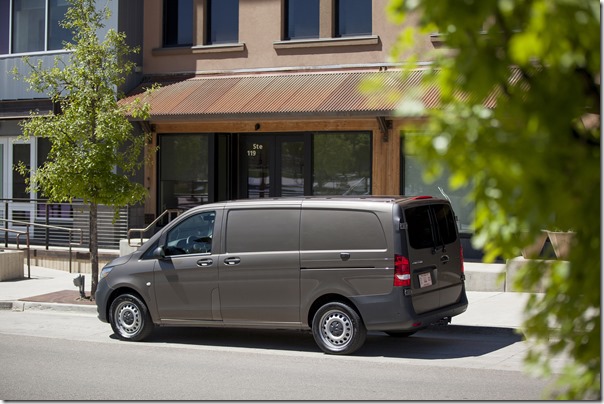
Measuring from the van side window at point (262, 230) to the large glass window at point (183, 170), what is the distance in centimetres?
996

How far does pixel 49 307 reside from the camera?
14.9 metres

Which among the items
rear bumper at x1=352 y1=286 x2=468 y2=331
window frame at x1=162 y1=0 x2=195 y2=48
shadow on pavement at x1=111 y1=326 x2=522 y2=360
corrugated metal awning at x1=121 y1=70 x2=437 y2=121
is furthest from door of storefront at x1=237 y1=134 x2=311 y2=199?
rear bumper at x1=352 y1=286 x2=468 y2=331

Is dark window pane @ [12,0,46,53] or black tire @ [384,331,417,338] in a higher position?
dark window pane @ [12,0,46,53]

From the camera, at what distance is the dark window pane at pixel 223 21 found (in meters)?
21.1

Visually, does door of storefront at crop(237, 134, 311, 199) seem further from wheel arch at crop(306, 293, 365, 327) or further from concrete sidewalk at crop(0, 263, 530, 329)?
wheel arch at crop(306, 293, 365, 327)

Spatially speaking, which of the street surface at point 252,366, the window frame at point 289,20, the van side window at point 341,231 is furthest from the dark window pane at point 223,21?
the van side window at point 341,231

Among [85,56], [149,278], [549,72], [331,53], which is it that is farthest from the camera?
[331,53]

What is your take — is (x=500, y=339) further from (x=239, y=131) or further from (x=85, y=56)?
(x=239, y=131)

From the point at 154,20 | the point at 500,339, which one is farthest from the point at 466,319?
the point at 154,20

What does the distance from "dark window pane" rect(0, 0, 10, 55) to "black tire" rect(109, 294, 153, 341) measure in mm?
13613

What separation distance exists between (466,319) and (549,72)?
35.1ft

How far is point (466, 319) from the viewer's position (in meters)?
12.8

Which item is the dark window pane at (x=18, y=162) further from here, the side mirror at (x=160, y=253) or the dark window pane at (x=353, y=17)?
the side mirror at (x=160, y=253)

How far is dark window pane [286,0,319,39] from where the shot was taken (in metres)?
20.2
